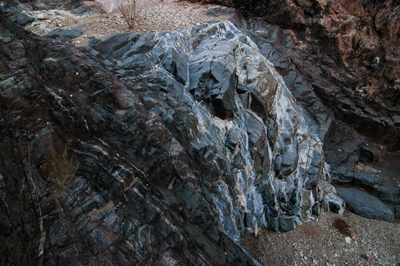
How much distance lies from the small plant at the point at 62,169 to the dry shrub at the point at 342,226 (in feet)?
24.3

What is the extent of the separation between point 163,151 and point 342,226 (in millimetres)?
6110

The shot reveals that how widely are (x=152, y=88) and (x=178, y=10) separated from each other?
5.06 m

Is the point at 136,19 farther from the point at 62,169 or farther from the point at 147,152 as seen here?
the point at 62,169

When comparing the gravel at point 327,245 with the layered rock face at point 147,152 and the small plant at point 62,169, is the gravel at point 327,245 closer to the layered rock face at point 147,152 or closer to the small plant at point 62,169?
the layered rock face at point 147,152

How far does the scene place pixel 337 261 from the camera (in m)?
6.50

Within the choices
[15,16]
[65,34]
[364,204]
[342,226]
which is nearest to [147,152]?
[65,34]

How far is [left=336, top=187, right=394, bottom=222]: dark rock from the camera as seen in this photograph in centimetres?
791

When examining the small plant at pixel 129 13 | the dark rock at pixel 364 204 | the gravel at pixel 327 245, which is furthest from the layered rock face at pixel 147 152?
the small plant at pixel 129 13

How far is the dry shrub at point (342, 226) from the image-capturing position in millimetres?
7266

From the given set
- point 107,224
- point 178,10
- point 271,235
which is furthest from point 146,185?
point 178,10

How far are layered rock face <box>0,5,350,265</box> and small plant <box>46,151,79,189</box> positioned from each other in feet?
0.05

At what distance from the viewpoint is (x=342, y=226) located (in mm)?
7453

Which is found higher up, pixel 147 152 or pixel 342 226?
pixel 147 152

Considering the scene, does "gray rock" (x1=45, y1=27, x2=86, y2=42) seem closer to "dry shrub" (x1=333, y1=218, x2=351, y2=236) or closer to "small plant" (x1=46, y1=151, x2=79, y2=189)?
"small plant" (x1=46, y1=151, x2=79, y2=189)
